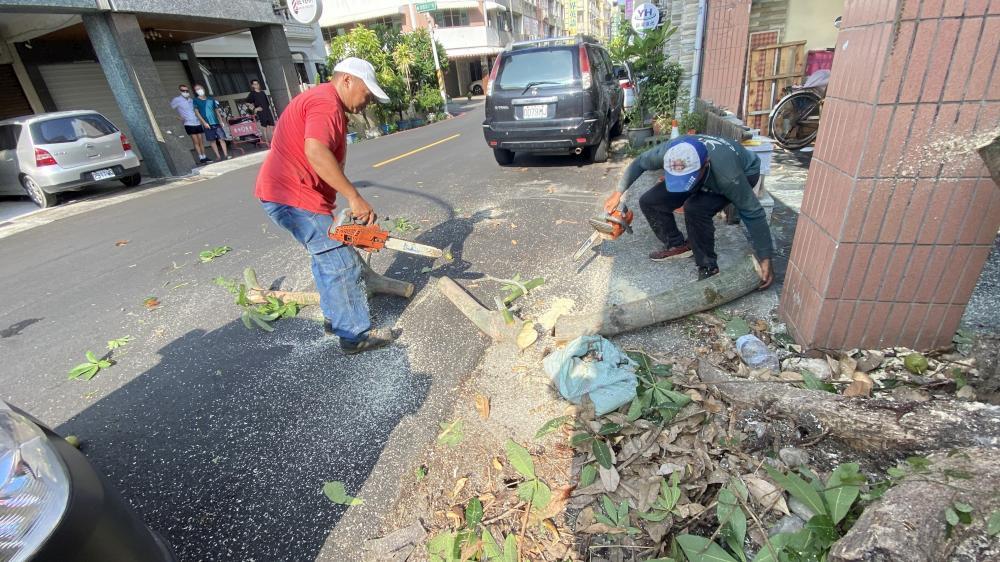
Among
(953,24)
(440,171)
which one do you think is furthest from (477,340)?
(440,171)

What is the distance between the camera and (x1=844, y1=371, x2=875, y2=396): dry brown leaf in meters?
2.14

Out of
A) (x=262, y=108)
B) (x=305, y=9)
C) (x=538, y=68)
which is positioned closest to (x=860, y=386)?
(x=538, y=68)

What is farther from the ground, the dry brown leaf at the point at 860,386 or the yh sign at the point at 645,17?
the yh sign at the point at 645,17

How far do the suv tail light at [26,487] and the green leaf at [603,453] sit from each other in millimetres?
1731

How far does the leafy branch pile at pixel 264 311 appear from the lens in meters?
3.62

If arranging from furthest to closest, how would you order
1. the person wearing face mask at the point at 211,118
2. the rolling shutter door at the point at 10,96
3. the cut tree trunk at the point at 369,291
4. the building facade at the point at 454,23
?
the building facade at the point at 454,23 → the person wearing face mask at the point at 211,118 → the rolling shutter door at the point at 10,96 → the cut tree trunk at the point at 369,291

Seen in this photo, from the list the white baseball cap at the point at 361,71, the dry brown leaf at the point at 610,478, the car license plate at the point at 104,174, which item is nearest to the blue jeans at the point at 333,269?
the white baseball cap at the point at 361,71

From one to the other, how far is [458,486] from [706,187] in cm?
260

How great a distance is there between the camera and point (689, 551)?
1.59m

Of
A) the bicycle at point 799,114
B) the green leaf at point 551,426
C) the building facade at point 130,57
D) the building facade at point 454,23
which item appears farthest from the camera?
the building facade at point 454,23

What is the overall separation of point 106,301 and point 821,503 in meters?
5.60

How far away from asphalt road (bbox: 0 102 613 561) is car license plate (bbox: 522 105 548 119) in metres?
1.17

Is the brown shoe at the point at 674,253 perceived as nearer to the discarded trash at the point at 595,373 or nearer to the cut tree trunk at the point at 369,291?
the discarded trash at the point at 595,373

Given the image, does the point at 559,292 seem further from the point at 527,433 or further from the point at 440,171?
the point at 440,171
